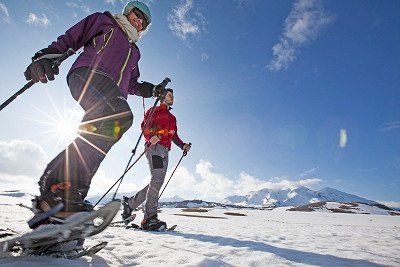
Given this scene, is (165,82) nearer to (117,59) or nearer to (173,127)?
(117,59)

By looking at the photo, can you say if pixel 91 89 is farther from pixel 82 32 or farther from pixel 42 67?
pixel 82 32

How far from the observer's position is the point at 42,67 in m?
2.87

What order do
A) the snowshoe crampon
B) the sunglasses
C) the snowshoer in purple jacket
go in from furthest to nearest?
the sunglasses, the snowshoer in purple jacket, the snowshoe crampon

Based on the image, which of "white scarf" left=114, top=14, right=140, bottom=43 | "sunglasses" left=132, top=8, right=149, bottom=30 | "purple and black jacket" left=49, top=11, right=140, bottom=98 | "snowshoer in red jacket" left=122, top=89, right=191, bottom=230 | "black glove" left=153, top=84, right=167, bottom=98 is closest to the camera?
"purple and black jacket" left=49, top=11, right=140, bottom=98

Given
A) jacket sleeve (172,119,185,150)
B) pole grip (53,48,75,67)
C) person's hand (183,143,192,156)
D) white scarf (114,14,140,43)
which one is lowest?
pole grip (53,48,75,67)

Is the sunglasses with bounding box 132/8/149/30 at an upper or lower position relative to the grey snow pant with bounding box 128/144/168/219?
upper

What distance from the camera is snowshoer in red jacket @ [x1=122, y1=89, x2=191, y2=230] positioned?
5832 millimetres

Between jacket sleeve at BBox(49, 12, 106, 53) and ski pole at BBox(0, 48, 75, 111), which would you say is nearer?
ski pole at BBox(0, 48, 75, 111)

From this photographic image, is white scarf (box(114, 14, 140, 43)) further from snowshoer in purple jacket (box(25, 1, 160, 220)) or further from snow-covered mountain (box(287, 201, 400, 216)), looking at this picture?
snow-covered mountain (box(287, 201, 400, 216))

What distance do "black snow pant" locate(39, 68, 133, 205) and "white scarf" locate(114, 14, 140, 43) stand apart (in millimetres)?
822

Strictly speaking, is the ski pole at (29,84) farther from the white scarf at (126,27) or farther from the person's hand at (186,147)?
the person's hand at (186,147)

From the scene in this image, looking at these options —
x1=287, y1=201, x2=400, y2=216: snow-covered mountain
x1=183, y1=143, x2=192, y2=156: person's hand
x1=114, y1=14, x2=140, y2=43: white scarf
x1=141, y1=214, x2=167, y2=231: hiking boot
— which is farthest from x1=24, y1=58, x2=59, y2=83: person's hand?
x1=287, y1=201, x2=400, y2=216: snow-covered mountain

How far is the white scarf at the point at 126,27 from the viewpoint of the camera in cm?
365

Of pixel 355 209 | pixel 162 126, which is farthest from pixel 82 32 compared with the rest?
pixel 355 209
